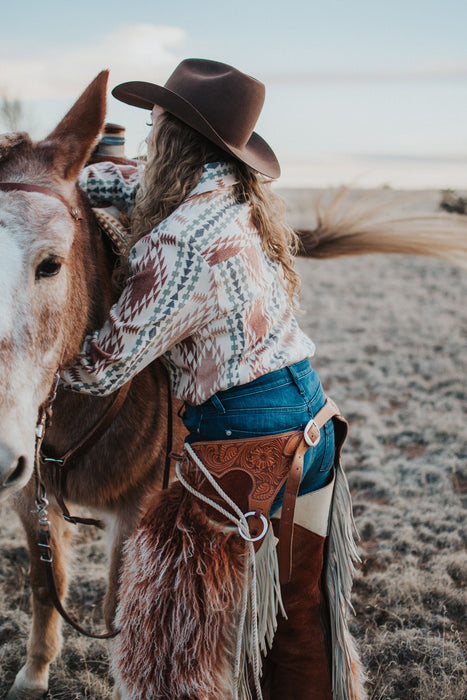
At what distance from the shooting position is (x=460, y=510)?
3861mm

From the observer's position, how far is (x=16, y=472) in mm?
1373

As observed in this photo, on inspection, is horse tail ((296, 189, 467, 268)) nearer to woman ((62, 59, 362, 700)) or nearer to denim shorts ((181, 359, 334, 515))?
woman ((62, 59, 362, 700))

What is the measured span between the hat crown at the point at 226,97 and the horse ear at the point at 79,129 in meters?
0.23

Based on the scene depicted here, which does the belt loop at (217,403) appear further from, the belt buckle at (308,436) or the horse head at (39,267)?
the horse head at (39,267)

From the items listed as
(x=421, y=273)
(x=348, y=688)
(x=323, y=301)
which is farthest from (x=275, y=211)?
(x=421, y=273)

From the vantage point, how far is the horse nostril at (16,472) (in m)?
1.35

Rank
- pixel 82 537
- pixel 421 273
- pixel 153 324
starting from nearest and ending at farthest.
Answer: pixel 153 324
pixel 82 537
pixel 421 273

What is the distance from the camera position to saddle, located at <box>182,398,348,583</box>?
1707 mm

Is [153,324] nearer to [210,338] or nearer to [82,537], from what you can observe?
[210,338]

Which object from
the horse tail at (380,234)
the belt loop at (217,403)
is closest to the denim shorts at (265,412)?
the belt loop at (217,403)

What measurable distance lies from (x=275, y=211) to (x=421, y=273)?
1310 cm

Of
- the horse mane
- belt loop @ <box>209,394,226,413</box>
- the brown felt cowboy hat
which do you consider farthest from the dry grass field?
the horse mane

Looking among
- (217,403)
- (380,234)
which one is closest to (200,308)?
(217,403)

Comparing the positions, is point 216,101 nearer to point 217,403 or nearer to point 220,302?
point 220,302
